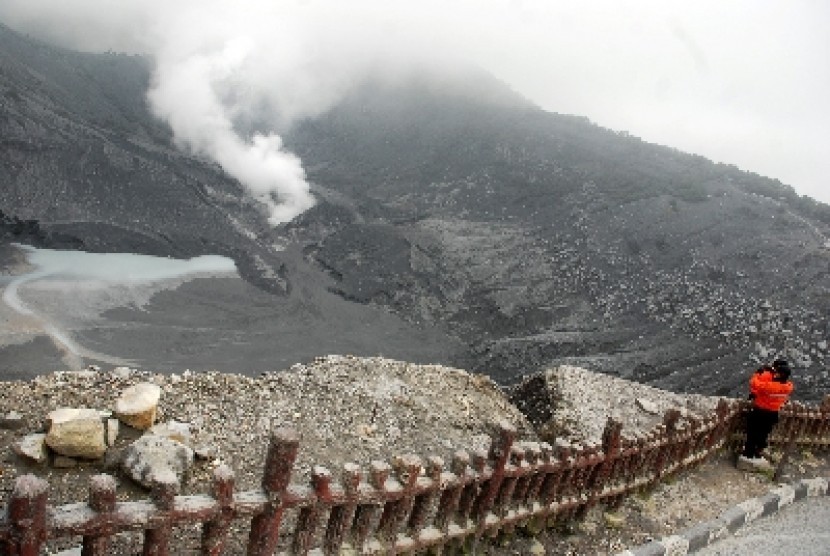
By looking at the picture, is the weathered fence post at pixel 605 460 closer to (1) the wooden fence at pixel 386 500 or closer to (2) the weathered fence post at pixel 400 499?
(1) the wooden fence at pixel 386 500

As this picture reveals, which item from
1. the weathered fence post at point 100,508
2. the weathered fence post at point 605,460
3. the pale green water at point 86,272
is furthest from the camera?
the pale green water at point 86,272

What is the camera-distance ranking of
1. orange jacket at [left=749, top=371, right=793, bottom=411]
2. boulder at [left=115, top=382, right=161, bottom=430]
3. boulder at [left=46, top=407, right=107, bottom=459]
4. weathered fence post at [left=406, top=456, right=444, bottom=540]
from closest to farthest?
weathered fence post at [left=406, top=456, right=444, bottom=540] → boulder at [left=46, top=407, right=107, bottom=459] → boulder at [left=115, top=382, right=161, bottom=430] → orange jacket at [left=749, top=371, right=793, bottom=411]

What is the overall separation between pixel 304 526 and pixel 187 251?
34024 mm

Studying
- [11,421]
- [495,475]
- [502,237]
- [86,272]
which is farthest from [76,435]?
[502,237]

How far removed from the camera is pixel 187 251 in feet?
114

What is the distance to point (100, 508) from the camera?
2.37 metres

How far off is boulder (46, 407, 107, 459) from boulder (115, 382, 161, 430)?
394mm

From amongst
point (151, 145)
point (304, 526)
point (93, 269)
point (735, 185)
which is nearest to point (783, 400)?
point (304, 526)

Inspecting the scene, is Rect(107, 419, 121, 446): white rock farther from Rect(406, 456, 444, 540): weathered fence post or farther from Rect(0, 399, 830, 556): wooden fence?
Rect(406, 456, 444, 540): weathered fence post

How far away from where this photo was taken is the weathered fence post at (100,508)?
235 centimetres

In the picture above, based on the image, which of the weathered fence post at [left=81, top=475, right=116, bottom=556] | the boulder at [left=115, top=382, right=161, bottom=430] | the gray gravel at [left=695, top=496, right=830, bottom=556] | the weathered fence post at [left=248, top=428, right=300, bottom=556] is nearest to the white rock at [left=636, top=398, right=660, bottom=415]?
the gray gravel at [left=695, top=496, right=830, bottom=556]

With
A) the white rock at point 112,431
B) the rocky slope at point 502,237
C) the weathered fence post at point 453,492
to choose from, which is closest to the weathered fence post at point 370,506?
the weathered fence post at point 453,492

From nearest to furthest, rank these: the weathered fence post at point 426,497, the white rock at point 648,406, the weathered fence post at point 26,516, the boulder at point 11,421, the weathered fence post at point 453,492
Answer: the weathered fence post at point 26,516, the weathered fence post at point 426,497, the weathered fence post at point 453,492, the boulder at point 11,421, the white rock at point 648,406

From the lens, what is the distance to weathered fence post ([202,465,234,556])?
2.66 metres
